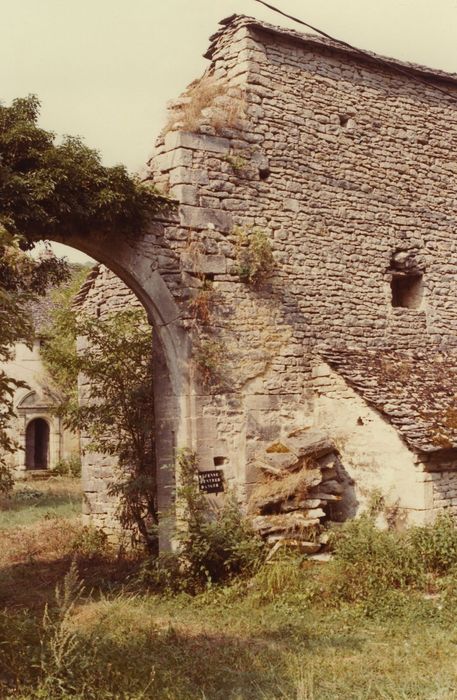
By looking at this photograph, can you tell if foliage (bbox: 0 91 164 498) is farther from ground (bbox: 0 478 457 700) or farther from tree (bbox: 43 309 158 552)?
ground (bbox: 0 478 457 700)

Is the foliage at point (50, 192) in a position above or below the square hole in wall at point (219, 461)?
above

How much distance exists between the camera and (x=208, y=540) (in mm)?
9016

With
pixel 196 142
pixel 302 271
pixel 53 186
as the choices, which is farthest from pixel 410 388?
pixel 53 186

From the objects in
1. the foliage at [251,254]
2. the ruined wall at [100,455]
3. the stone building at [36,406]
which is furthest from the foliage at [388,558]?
the stone building at [36,406]

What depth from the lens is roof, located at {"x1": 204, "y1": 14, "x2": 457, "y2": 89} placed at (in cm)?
1050

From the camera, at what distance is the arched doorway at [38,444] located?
2817 centimetres

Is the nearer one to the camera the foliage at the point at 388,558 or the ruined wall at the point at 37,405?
the foliage at the point at 388,558

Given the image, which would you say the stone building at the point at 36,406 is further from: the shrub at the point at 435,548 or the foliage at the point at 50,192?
the shrub at the point at 435,548

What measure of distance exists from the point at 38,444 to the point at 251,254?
2047cm

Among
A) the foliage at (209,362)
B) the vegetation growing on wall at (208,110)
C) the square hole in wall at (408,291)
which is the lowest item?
the foliage at (209,362)

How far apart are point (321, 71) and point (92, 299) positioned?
4.91 meters

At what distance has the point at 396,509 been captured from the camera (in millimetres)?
9711

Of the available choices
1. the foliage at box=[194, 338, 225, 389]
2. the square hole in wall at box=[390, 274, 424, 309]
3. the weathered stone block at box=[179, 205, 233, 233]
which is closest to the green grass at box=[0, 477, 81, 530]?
the foliage at box=[194, 338, 225, 389]

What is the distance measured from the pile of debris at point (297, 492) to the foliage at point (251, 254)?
6.93 ft
